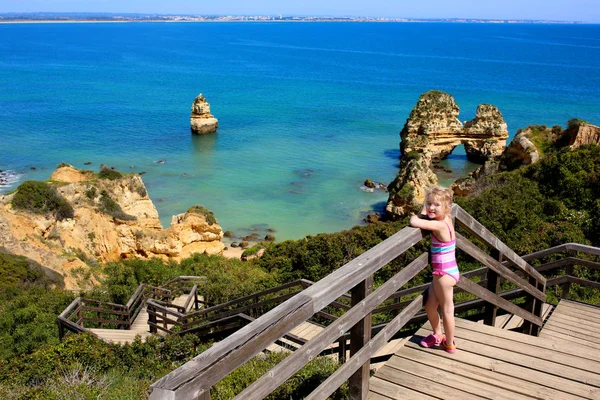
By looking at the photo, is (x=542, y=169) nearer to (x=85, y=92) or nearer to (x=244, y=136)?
(x=244, y=136)

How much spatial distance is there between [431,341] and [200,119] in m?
57.3

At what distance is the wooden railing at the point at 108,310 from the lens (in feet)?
35.5

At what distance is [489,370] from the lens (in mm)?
4117

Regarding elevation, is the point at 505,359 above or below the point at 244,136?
above

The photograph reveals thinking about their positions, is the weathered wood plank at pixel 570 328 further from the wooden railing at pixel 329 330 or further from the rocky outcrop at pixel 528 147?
the rocky outcrop at pixel 528 147

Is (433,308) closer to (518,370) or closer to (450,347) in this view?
(450,347)

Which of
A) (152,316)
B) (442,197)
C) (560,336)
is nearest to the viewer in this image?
(442,197)

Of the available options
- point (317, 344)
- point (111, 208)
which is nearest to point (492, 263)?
point (317, 344)

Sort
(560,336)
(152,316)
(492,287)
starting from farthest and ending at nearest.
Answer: (152,316) < (560,336) < (492,287)

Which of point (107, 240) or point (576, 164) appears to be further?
point (107, 240)

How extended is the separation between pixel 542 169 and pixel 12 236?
19679mm

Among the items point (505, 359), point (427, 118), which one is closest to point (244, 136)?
point (427, 118)

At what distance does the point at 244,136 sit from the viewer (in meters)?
59.0

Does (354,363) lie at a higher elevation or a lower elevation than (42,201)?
higher
